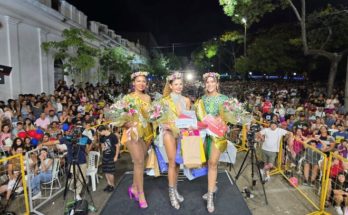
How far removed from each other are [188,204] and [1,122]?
5.77 meters

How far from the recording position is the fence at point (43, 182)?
208 inches

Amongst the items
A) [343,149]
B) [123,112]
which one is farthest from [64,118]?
[343,149]

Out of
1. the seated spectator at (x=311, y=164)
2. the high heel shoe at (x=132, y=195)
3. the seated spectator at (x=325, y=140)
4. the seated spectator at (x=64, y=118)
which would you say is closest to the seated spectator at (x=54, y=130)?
the seated spectator at (x=64, y=118)

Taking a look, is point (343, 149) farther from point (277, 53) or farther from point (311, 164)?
point (277, 53)

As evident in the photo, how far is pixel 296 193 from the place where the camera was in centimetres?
620

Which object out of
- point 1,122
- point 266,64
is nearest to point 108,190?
point 1,122

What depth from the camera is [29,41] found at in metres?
12.3

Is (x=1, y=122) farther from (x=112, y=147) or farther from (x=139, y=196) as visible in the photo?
(x=139, y=196)

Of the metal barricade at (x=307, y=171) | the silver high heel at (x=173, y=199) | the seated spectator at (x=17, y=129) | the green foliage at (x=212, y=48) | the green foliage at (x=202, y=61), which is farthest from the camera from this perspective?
the green foliage at (x=202, y=61)

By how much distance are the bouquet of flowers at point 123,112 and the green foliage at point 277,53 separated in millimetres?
24015

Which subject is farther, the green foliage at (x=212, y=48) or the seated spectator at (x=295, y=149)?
the green foliage at (x=212, y=48)

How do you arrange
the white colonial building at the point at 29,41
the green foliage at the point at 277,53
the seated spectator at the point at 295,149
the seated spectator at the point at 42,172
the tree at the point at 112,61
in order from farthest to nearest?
the green foliage at the point at 277,53, the tree at the point at 112,61, the white colonial building at the point at 29,41, the seated spectator at the point at 295,149, the seated spectator at the point at 42,172

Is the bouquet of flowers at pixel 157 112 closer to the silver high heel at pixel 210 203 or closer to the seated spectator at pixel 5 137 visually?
the silver high heel at pixel 210 203

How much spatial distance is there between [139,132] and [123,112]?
0.38m
